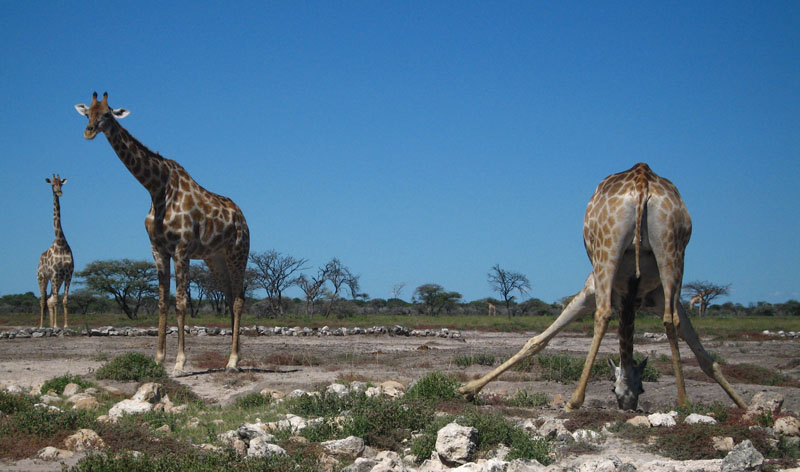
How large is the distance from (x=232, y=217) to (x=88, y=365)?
4.43 m

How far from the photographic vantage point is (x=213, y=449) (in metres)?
6.99

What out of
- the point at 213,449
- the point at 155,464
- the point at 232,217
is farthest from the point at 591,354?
the point at 232,217

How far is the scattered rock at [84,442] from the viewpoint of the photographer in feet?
23.4

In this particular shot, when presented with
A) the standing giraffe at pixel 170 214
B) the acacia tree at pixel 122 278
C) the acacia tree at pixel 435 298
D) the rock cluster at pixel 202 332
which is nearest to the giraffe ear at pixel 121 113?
the standing giraffe at pixel 170 214

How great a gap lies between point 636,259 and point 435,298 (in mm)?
66617

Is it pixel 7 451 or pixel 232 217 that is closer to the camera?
pixel 7 451

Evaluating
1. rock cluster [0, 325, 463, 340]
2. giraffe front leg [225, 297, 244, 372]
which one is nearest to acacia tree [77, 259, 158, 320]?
rock cluster [0, 325, 463, 340]

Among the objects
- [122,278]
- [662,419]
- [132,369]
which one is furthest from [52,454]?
[122,278]

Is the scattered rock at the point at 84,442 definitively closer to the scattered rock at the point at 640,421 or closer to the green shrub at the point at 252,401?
the green shrub at the point at 252,401

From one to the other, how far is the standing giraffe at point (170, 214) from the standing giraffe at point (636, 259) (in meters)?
7.20

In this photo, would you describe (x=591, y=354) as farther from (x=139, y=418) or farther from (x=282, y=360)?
(x=282, y=360)

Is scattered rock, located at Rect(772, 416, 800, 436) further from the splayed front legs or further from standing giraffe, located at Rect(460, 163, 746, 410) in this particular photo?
the splayed front legs

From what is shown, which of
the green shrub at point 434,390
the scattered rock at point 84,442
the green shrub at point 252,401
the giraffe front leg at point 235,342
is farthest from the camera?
the giraffe front leg at point 235,342

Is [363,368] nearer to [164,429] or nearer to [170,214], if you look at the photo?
[170,214]
